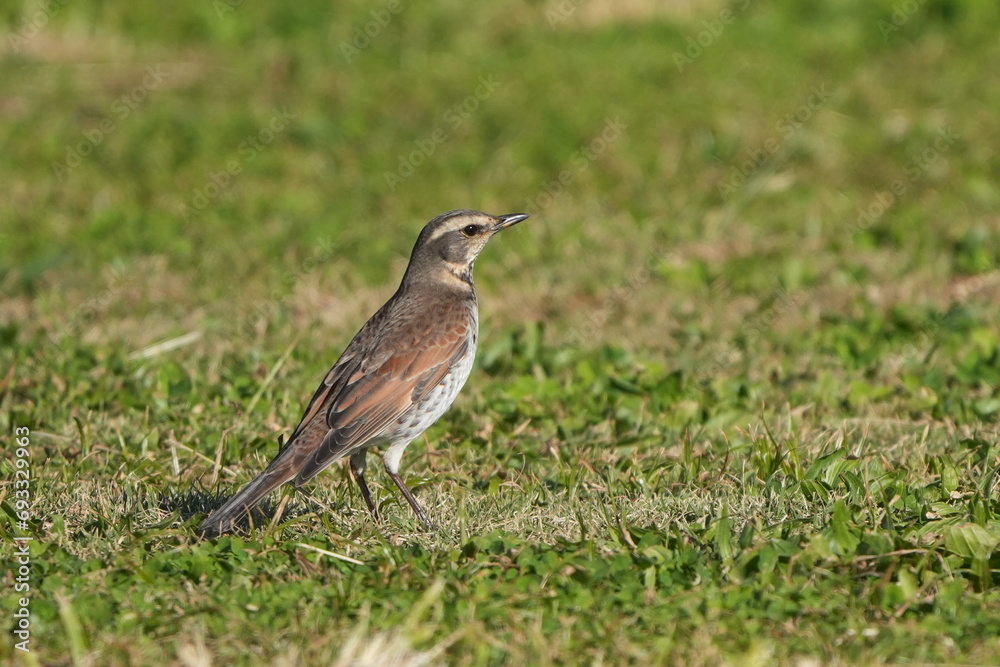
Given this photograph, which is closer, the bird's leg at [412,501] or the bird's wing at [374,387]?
the bird's leg at [412,501]

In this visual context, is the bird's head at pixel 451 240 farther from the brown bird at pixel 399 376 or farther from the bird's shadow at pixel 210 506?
the bird's shadow at pixel 210 506

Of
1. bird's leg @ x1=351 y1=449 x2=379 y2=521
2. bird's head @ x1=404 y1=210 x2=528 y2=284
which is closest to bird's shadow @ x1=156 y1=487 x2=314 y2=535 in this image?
bird's leg @ x1=351 y1=449 x2=379 y2=521

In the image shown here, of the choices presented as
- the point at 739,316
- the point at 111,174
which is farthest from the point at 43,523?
the point at 111,174

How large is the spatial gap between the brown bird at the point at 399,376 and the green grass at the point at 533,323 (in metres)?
0.24

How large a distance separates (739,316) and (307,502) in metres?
4.32

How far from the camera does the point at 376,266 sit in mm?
10961

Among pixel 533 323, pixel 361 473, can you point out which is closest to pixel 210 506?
pixel 361 473

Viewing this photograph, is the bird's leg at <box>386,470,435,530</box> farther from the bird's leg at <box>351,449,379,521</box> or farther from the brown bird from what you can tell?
the bird's leg at <box>351,449,379,521</box>

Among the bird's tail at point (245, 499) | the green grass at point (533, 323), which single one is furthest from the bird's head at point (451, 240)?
the bird's tail at point (245, 499)

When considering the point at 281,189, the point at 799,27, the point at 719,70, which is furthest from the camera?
the point at 799,27

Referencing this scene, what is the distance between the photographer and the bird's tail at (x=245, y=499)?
5.82 m

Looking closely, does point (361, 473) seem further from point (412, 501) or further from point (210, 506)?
point (210, 506)

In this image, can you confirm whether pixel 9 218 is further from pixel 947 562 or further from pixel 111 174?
pixel 947 562

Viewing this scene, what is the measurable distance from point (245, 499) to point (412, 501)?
31.2 inches
